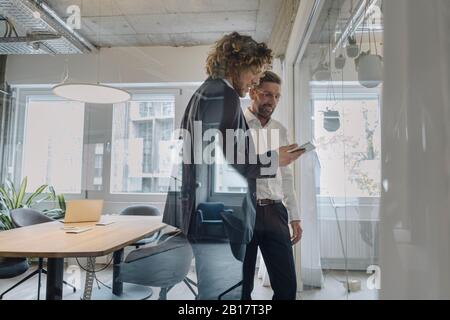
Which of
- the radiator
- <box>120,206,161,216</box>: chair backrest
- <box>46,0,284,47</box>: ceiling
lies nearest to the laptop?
<box>120,206,161,216</box>: chair backrest

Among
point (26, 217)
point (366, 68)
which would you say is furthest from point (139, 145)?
point (366, 68)

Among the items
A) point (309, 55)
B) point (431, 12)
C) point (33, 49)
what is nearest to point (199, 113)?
point (431, 12)

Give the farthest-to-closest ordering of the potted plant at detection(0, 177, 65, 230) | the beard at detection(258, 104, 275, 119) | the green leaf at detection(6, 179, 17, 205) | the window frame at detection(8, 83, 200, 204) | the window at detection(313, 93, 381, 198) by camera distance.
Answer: the window frame at detection(8, 83, 200, 204) → the green leaf at detection(6, 179, 17, 205) → the potted plant at detection(0, 177, 65, 230) → the beard at detection(258, 104, 275, 119) → the window at detection(313, 93, 381, 198)

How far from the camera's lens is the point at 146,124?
2941 millimetres

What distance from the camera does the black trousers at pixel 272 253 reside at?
138 cm

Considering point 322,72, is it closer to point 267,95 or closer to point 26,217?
point 267,95

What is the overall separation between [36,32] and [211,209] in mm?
2328

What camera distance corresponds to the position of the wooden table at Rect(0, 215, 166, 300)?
4.16 feet

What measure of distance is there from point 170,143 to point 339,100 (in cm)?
149

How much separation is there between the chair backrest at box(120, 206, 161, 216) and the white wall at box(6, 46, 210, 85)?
129 cm

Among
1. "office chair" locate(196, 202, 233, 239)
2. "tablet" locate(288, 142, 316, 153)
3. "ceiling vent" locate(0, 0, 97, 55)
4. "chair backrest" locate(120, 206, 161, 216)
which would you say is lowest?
"chair backrest" locate(120, 206, 161, 216)

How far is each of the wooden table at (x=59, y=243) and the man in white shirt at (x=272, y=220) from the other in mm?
728

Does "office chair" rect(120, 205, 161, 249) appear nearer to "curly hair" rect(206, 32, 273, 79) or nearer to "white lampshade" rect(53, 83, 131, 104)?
"white lampshade" rect(53, 83, 131, 104)
